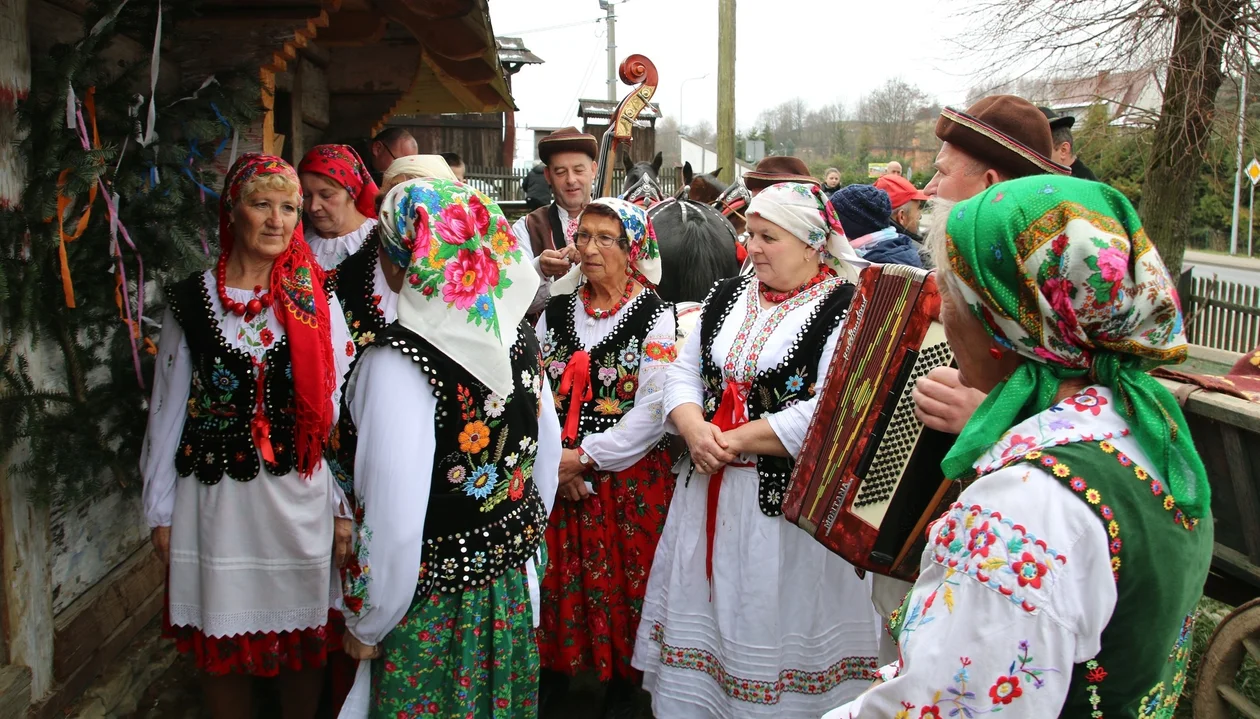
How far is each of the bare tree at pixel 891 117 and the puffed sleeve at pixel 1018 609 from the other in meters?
45.7

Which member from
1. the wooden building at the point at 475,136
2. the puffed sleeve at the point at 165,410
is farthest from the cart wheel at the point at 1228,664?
the wooden building at the point at 475,136

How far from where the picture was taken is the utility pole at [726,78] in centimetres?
1148

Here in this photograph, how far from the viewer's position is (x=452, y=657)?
231 cm

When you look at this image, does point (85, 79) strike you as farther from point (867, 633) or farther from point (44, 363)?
point (867, 633)

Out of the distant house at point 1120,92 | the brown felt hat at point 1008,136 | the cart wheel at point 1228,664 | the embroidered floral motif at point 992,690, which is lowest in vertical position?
the cart wheel at point 1228,664

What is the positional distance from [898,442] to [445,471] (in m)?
1.12

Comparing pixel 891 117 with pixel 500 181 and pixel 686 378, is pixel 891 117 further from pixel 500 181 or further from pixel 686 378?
pixel 686 378

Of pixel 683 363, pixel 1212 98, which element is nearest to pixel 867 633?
pixel 683 363

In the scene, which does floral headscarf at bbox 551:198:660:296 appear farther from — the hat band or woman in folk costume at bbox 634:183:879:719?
the hat band

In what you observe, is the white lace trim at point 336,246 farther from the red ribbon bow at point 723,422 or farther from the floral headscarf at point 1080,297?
the floral headscarf at point 1080,297

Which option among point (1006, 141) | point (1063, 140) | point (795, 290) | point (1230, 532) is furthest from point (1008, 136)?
point (1063, 140)

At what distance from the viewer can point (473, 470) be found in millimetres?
2279

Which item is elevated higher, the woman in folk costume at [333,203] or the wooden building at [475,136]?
the wooden building at [475,136]

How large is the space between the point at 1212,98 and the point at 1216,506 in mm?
7653
